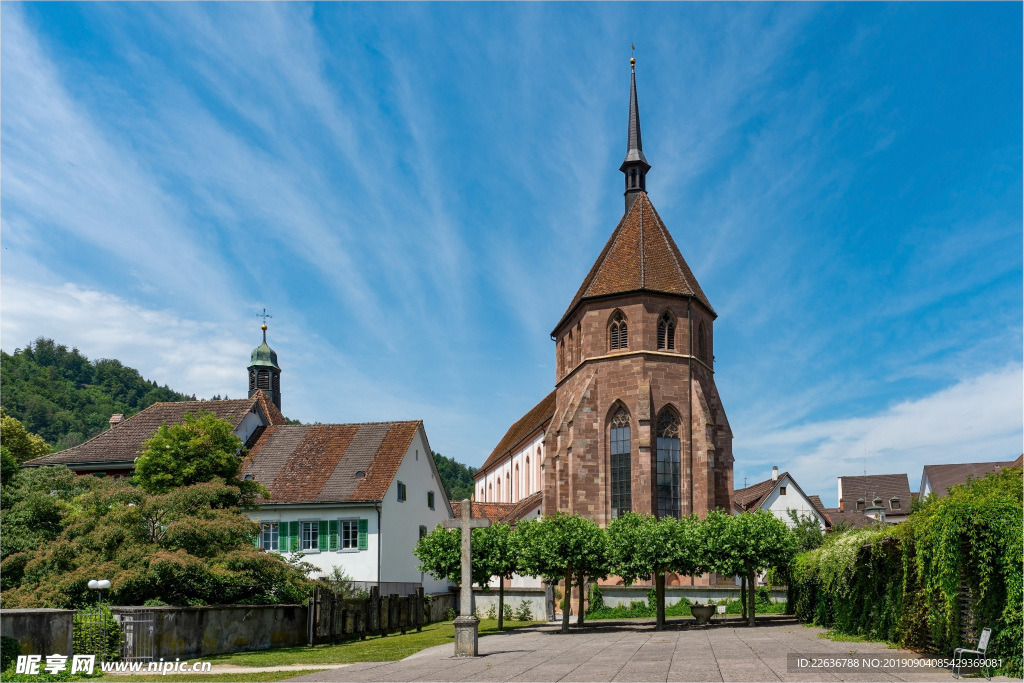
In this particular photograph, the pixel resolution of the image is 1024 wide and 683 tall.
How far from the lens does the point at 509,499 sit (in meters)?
69.2

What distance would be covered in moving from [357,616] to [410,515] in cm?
1211

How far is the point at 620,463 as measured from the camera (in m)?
40.8

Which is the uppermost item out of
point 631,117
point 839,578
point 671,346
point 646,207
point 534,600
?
point 631,117

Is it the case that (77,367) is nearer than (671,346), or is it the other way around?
(671,346)

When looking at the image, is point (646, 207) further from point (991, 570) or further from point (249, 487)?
point (991, 570)

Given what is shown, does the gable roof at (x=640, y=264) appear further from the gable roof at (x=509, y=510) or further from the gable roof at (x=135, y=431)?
the gable roof at (x=135, y=431)

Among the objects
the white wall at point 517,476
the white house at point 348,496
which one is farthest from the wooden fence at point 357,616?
the white wall at point 517,476

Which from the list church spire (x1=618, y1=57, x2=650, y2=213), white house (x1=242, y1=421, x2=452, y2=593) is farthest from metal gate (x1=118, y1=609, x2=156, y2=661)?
church spire (x1=618, y1=57, x2=650, y2=213)

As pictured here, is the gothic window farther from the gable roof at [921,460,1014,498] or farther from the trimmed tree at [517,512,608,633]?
the gable roof at [921,460,1014,498]

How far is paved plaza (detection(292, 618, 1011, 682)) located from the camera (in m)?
13.8

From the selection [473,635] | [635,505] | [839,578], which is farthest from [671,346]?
[473,635]

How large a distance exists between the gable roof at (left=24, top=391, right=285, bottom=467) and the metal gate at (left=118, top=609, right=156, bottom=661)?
20788mm

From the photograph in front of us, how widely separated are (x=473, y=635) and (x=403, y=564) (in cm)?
2037

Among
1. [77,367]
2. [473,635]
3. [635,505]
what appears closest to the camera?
[473,635]
